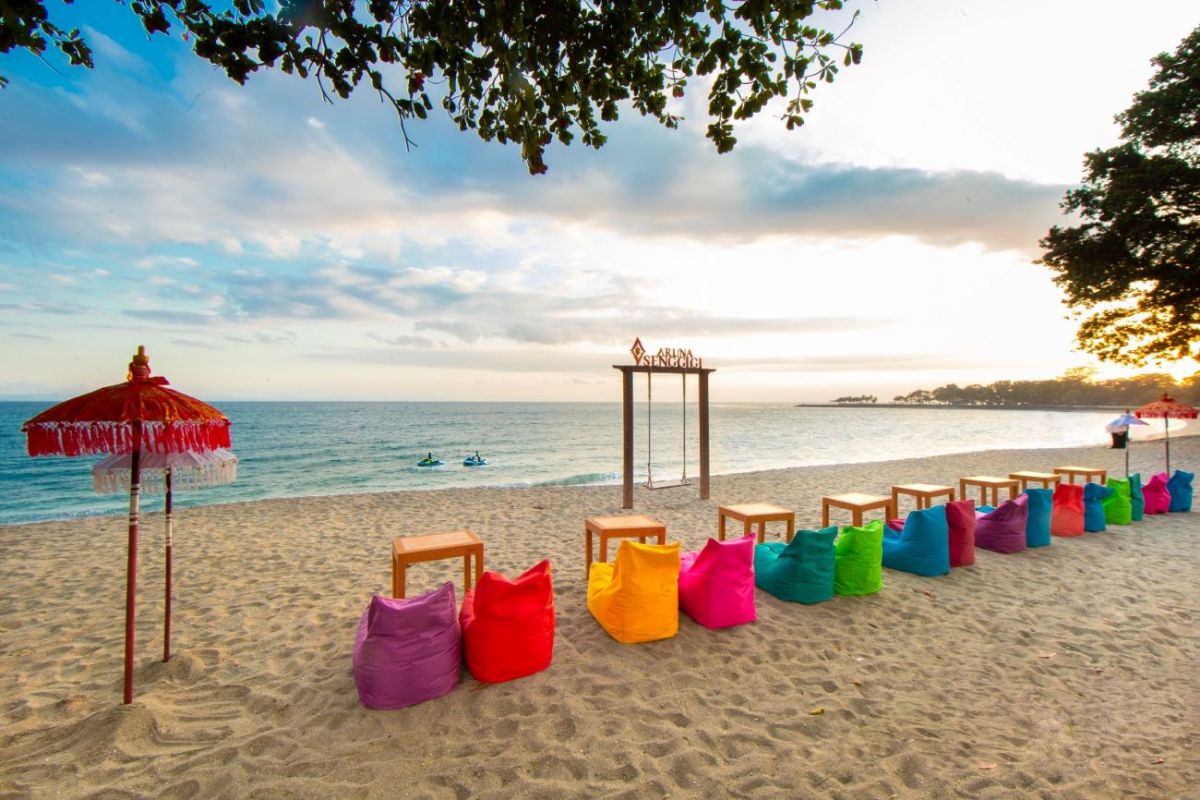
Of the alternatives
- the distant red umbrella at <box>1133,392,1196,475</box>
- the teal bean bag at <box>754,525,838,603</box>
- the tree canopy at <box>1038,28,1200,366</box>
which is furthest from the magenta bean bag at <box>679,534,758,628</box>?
the tree canopy at <box>1038,28,1200,366</box>

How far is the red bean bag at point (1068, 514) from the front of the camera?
21.4 ft

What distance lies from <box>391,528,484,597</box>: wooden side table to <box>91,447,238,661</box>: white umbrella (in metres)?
1.22

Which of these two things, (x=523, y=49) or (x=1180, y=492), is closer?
(x=523, y=49)

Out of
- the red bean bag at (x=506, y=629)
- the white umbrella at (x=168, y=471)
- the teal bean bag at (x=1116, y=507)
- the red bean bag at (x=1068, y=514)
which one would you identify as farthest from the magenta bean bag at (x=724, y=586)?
the teal bean bag at (x=1116, y=507)

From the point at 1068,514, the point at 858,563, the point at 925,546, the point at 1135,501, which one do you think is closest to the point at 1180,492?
the point at 1135,501

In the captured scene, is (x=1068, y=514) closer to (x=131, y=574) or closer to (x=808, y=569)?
(x=808, y=569)

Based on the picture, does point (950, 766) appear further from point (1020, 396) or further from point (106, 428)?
point (1020, 396)

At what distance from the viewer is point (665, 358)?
9242 millimetres

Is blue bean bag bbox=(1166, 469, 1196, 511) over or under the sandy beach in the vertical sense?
over

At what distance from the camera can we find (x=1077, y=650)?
12.1 ft

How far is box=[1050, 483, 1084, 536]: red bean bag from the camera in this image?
653cm

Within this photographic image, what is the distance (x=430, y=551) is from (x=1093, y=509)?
8034 mm

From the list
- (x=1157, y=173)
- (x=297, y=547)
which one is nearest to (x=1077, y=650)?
(x=297, y=547)

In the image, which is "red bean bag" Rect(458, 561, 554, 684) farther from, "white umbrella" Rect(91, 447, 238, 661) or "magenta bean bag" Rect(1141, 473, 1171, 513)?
"magenta bean bag" Rect(1141, 473, 1171, 513)
